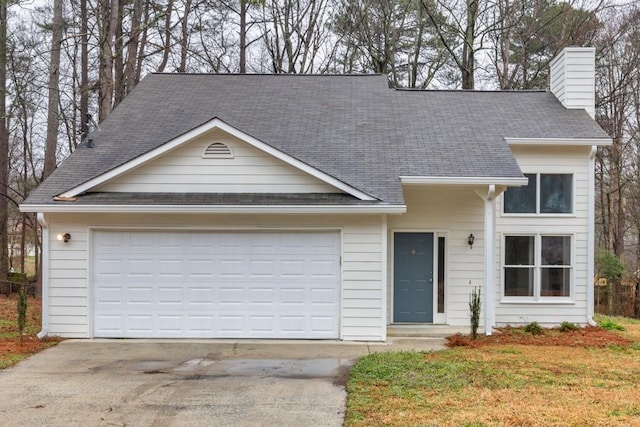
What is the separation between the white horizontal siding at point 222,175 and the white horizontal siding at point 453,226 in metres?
2.44

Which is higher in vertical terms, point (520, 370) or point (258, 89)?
point (258, 89)

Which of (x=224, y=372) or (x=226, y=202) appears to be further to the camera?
(x=226, y=202)

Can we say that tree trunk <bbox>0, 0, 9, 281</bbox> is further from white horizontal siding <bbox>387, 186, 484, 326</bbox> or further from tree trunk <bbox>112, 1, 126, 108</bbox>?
white horizontal siding <bbox>387, 186, 484, 326</bbox>

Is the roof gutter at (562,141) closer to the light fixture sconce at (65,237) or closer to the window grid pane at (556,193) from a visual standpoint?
the window grid pane at (556,193)

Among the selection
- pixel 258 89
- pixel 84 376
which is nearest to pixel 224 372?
pixel 84 376

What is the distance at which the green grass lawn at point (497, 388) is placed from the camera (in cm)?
590

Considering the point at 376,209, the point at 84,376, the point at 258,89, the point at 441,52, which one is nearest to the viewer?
the point at 84,376

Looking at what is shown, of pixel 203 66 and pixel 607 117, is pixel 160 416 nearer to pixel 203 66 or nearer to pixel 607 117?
pixel 203 66

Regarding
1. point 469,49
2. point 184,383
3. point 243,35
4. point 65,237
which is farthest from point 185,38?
point 184,383

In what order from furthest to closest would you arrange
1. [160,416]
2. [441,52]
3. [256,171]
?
[441,52]
[256,171]
[160,416]

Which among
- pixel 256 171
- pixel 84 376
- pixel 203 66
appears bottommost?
pixel 84 376

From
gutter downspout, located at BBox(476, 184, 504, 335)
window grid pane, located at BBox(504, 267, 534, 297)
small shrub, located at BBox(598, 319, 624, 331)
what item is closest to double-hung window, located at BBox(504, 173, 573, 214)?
window grid pane, located at BBox(504, 267, 534, 297)

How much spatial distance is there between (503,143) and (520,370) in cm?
543

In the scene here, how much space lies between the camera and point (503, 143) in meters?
12.1
